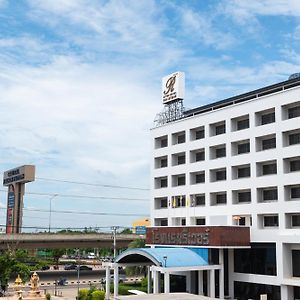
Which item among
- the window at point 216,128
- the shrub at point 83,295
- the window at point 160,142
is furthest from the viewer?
the window at point 160,142

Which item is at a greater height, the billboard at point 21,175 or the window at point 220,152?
the billboard at point 21,175

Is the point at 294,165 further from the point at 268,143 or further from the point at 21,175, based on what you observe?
the point at 21,175

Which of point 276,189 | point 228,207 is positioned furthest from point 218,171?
point 276,189

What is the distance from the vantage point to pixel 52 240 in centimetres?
9862

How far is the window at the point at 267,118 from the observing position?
57500 mm

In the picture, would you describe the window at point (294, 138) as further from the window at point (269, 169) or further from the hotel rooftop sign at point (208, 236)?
the hotel rooftop sign at point (208, 236)

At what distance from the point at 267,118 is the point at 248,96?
4580 mm

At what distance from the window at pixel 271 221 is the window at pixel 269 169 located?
460cm

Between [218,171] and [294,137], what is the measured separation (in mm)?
11415

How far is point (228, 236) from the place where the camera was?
2206 inches

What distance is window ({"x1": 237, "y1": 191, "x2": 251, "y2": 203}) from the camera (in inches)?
2340

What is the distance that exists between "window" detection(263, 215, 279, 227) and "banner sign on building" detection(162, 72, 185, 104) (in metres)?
22.4

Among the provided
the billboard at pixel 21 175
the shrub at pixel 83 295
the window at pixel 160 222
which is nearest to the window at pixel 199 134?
the window at pixel 160 222

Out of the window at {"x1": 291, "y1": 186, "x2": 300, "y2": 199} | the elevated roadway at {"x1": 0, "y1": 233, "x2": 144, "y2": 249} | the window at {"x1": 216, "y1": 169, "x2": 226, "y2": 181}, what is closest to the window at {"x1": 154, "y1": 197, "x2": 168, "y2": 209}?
the window at {"x1": 216, "y1": 169, "x2": 226, "y2": 181}
